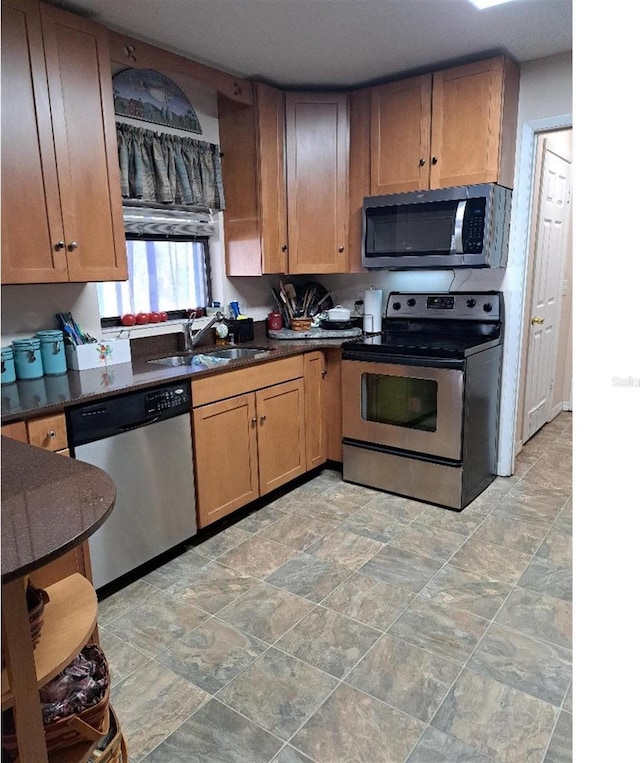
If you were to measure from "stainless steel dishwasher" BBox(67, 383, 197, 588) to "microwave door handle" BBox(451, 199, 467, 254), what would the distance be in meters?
1.55

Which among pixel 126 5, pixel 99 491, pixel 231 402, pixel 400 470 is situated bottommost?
pixel 400 470

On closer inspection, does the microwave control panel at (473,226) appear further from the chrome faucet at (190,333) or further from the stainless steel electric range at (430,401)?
the chrome faucet at (190,333)

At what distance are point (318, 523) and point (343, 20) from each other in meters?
2.31

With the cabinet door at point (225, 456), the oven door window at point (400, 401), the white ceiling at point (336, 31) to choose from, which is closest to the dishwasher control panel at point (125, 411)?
the cabinet door at point (225, 456)

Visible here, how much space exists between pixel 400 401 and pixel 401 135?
1.47 meters

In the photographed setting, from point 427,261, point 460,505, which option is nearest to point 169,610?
point 460,505

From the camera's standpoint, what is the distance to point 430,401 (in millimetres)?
2801

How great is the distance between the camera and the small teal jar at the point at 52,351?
221cm

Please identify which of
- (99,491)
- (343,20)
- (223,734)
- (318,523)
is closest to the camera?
(99,491)

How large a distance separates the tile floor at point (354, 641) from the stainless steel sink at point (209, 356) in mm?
838
